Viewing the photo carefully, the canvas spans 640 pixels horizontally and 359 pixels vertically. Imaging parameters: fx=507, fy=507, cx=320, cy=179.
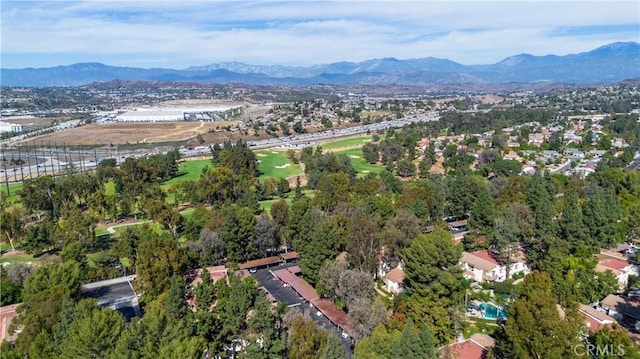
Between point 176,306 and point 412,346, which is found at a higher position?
point 412,346

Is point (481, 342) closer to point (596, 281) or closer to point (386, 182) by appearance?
point (596, 281)

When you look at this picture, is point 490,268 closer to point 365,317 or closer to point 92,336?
point 365,317

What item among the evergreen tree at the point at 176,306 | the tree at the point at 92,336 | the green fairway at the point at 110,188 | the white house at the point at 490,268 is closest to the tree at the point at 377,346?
the evergreen tree at the point at 176,306

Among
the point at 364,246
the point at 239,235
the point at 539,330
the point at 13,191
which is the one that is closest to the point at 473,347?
the point at 539,330

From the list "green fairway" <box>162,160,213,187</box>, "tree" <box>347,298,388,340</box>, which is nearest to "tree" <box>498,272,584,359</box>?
"tree" <box>347,298,388,340</box>

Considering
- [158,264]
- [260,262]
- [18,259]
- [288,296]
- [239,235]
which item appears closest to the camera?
[158,264]

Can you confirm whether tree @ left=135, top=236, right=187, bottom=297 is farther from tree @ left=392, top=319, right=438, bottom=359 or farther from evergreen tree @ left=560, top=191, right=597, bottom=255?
evergreen tree @ left=560, top=191, right=597, bottom=255
